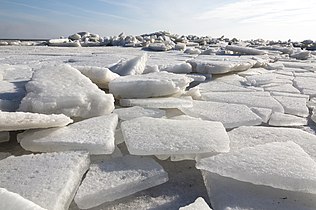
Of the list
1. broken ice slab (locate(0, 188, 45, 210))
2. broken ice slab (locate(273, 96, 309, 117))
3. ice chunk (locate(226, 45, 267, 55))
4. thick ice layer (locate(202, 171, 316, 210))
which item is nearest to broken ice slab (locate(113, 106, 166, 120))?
thick ice layer (locate(202, 171, 316, 210))

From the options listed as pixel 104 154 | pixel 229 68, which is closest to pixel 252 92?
pixel 229 68

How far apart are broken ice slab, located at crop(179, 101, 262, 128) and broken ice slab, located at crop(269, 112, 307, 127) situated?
0.40 ft

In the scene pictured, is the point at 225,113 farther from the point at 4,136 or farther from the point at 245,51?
the point at 245,51

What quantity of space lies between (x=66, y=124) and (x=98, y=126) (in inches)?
4.7

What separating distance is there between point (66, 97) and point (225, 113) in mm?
800

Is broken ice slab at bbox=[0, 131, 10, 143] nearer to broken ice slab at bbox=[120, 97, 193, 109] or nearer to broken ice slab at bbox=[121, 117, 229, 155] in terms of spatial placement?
broken ice slab at bbox=[121, 117, 229, 155]

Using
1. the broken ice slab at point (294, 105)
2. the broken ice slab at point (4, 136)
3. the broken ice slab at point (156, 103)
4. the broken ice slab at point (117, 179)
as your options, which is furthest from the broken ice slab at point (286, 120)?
the broken ice slab at point (4, 136)

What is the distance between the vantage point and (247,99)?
1.98 m

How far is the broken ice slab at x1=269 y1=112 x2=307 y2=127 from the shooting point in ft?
5.14

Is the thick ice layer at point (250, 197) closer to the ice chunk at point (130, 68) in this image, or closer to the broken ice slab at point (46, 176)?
the broken ice slab at point (46, 176)

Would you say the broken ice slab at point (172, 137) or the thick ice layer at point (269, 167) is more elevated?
the broken ice slab at point (172, 137)

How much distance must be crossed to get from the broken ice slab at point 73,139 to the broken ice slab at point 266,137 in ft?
1.54

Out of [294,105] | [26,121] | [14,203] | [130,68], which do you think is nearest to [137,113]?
[26,121]

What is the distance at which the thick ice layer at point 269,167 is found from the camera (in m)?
0.87
